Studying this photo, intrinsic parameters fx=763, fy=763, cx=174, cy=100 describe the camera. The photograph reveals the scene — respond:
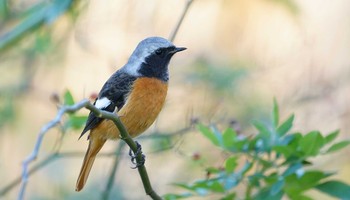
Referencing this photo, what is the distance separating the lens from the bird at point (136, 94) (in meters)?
4.22

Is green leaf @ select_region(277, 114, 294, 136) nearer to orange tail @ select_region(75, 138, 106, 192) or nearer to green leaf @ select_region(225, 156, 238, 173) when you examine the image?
green leaf @ select_region(225, 156, 238, 173)

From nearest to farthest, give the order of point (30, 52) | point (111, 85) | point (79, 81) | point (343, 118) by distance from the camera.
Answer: point (111, 85) < point (30, 52) < point (343, 118) < point (79, 81)

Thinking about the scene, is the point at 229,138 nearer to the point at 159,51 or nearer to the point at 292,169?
the point at 292,169

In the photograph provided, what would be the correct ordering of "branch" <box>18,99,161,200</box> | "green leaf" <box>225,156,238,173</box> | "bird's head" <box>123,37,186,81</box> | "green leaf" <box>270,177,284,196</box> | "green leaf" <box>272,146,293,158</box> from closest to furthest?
"branch" <box>18,99,161,200</box>
"green leaf" <box>270,177,284,196</box>
"green leaf" <box>272,146,293,158</box>
"green leaf" <box>225,156,238,173</box>
"bird's head" <box>123,37,186,81</box>

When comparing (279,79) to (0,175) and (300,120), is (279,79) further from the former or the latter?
(0,175)

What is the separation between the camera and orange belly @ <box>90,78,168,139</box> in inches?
166

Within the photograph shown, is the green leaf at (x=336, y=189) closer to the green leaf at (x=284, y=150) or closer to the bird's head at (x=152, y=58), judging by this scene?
the green leaf at (x=284, y=150)

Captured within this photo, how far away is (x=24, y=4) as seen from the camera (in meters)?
5.73

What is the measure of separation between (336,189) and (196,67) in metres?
2.53

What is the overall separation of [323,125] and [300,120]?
25 centimetres

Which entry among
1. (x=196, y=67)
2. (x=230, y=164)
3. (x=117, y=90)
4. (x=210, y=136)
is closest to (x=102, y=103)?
(x=117, y=90)

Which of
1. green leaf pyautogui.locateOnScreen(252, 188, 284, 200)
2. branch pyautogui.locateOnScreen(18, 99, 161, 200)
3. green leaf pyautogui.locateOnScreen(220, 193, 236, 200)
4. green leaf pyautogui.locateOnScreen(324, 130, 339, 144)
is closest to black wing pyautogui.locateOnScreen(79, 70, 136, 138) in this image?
branch pyautogui.locateOnScreen(18, 99, 161, 200)

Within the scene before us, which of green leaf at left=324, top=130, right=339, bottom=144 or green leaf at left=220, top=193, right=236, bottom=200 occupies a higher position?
green leaf at left=324, top=130, right=339, bottom=144

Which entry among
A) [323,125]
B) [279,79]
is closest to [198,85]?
[279,79]
